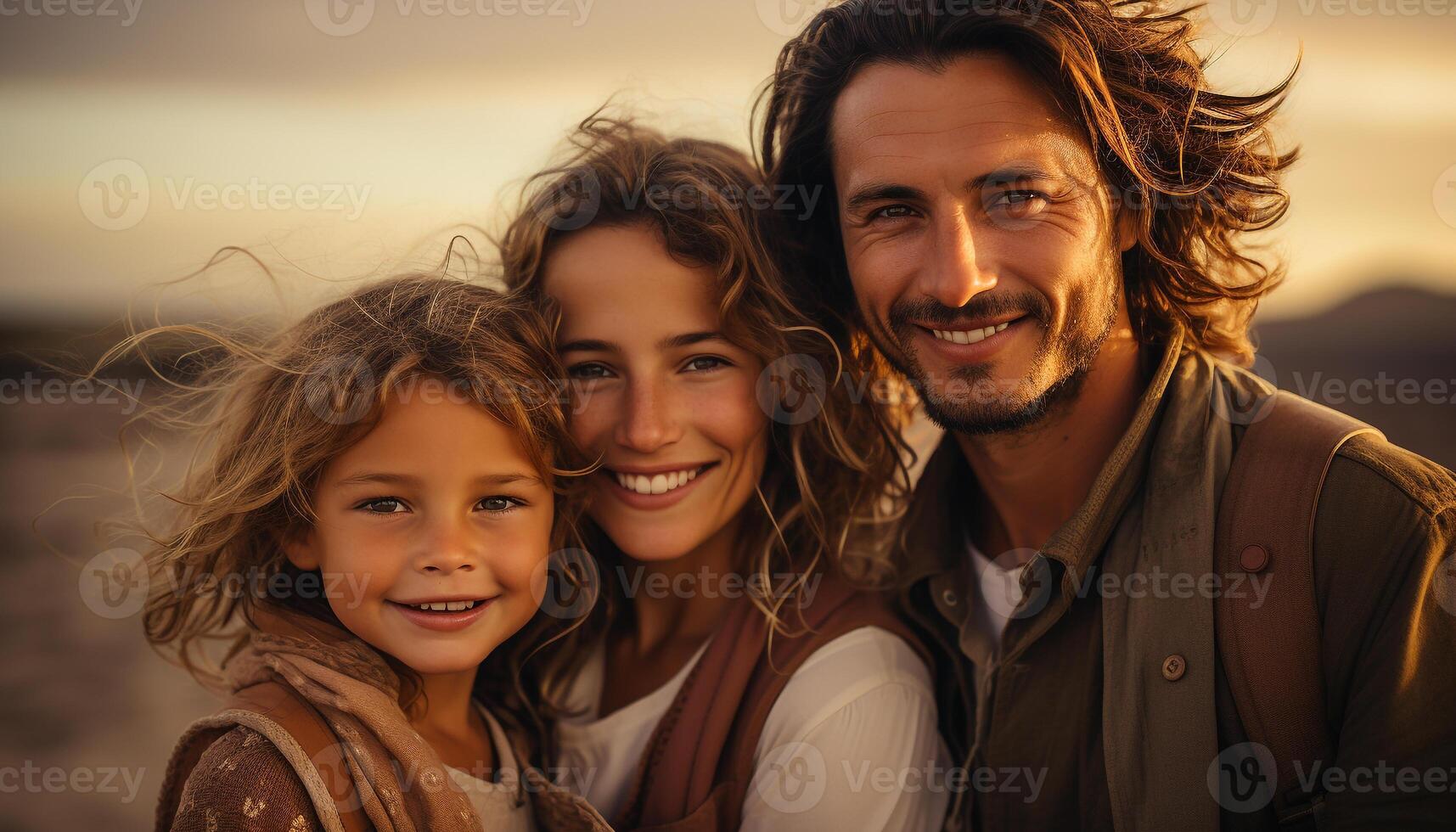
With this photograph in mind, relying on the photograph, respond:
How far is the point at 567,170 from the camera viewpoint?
2900mm

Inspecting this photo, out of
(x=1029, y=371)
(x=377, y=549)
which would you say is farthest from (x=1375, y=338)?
(x=377, y=549)

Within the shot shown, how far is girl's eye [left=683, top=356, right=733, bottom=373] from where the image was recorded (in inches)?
104

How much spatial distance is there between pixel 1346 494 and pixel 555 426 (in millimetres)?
1795

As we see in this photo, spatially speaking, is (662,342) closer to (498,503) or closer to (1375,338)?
(498,503)

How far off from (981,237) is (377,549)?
166cm

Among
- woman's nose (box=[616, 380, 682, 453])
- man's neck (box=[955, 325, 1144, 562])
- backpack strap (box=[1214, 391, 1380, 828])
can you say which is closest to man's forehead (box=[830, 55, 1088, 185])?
man's neck (box=[955, 325, 1144, 562])

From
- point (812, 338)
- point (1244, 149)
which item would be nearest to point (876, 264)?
point (812, 338)

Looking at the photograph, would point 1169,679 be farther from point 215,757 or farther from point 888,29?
point 215,757

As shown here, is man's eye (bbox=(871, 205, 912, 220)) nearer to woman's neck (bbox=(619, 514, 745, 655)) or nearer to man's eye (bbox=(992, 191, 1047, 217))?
man's eye (bbox=(992, 191, 1047, 217))

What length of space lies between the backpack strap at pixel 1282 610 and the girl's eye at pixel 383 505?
184 cm

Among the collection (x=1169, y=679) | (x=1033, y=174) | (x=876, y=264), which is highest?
(x=1033, y=174)

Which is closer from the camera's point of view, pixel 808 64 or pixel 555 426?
pixel 555 426

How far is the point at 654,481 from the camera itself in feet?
8.59

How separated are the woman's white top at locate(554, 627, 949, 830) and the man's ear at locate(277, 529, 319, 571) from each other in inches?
34.9
